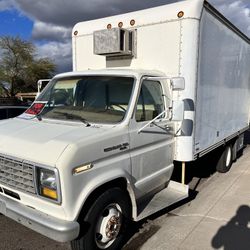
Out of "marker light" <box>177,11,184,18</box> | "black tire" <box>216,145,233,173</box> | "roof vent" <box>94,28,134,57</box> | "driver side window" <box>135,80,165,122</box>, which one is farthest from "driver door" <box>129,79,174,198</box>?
"black tire" <box>216,145,233,173</box>

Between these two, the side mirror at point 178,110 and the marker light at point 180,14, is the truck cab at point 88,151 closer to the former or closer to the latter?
the side mirror at point 178,110

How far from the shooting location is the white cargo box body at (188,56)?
494cm

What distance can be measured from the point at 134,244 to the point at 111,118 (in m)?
1.72

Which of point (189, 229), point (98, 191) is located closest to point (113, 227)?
point (98, 191)

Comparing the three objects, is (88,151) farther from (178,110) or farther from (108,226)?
(178,110)

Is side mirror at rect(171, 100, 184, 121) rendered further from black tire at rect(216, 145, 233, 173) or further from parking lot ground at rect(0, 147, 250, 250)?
black tire at rect(216, 145, 233, 173)

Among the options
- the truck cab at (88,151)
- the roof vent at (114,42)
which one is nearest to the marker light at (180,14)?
the roof vent at (114,42)

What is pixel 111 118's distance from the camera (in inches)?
161

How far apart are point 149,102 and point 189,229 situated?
197cm

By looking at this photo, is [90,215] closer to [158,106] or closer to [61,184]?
[61,184]

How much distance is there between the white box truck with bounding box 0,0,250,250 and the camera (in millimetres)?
3301

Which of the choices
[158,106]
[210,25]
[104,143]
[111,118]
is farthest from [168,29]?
[104,143]

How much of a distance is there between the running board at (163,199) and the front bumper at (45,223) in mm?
1250

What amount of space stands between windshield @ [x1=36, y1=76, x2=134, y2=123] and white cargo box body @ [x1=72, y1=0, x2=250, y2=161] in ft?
3.24
